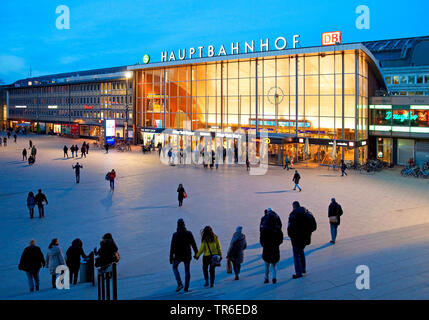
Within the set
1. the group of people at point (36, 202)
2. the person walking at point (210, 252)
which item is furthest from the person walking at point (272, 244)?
the group of people at point (36, 202)

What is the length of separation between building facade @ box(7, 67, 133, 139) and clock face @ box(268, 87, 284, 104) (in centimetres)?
2888

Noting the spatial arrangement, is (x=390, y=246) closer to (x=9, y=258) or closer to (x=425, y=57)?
(x=9, y=258)

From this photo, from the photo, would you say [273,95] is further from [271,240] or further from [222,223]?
[271,240]

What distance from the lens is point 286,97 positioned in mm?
45344

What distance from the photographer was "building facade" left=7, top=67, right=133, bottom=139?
260 ft

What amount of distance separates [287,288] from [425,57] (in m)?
67.6

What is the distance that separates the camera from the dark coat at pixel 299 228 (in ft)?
29.1

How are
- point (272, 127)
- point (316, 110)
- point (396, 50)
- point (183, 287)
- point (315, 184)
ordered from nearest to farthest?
1. point (183, 287)
2. point (315, 184)
3. point (316, 110)
4. point (272, 127)
5. point (396, 50)

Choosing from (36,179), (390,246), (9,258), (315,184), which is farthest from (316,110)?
(9,258)

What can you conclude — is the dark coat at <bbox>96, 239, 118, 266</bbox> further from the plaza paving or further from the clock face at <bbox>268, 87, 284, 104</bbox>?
the clock face at <bbox>268, 87, 284, 104</bbox>

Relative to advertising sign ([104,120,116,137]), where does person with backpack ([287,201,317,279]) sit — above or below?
below

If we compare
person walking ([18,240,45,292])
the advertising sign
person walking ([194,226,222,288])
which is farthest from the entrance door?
person walking ([18,240,45,292])

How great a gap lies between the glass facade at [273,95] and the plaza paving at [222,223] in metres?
8.01

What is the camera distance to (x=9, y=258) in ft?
42.4
